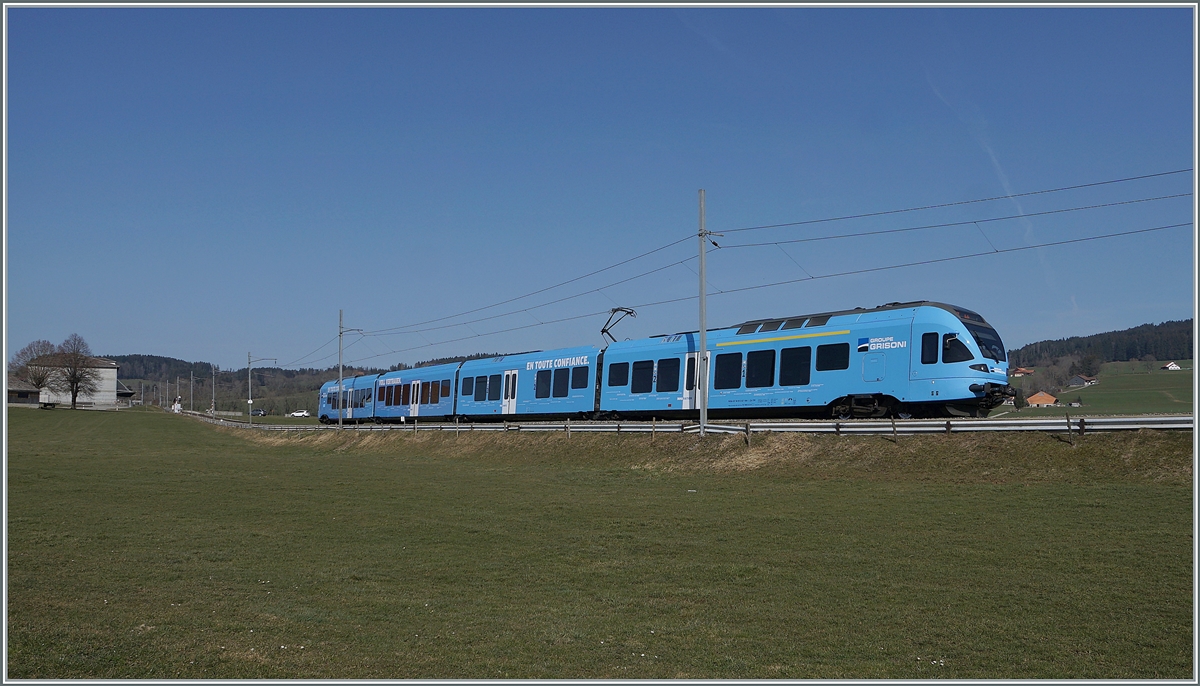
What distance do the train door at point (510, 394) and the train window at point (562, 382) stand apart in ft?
12.3

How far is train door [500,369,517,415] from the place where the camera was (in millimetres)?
43625

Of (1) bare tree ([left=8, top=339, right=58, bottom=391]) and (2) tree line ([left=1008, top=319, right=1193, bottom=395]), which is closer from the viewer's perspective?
(2) tree line ([left=1008, top=319, right=1193, bottom=395])

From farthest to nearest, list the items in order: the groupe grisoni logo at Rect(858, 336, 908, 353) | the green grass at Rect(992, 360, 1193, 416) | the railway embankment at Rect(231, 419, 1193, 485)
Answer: the green grass at Rect(992, 360, 1193, 416), the groupe grisoni logo at Rect(858, 336, 908, 353), the railway embankment at Rect(231, 419, 1193, 485)

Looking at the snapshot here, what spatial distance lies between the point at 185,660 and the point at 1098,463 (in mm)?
18827

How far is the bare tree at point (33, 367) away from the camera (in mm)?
136375

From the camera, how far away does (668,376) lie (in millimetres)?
34125

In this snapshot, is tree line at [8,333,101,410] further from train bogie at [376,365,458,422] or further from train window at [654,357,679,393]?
train window at [654,357,679,393]

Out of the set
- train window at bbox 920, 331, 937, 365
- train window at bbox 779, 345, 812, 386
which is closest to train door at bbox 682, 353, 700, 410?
train window at bbox 779, 345, 812, 386

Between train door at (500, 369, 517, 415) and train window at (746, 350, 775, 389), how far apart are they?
1552cm

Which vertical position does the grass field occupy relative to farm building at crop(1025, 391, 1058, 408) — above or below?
below

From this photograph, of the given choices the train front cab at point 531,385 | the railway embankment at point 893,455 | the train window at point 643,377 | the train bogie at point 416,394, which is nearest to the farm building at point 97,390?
the train bogie at point 416,394

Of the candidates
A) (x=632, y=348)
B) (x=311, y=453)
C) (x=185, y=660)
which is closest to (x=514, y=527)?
(x=185, y=660)

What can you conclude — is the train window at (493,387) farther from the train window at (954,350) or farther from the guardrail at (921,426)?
the train window at (954,350)

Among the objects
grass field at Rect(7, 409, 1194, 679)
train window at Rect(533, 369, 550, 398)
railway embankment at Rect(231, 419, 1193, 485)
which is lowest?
grass field at Rect(7, 409, 1194, 679)
